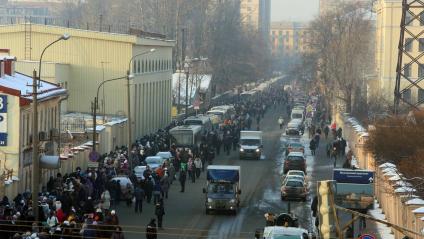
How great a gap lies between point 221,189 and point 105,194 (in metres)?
4.63

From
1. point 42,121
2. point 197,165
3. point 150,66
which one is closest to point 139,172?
point 42,121

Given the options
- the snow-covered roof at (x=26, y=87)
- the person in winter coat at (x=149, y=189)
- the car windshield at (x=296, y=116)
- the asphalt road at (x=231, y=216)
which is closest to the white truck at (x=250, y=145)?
the asphalt road at (x=231, y=216)

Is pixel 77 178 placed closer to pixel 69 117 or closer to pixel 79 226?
pixel 79 226

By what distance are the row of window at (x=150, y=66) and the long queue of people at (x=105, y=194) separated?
7.62 metres

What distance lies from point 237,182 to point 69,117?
81.1ft

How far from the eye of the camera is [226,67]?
137250 mm

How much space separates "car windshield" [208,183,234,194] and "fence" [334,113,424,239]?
490cm

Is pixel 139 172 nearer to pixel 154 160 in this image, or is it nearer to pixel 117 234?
pixel 154 160

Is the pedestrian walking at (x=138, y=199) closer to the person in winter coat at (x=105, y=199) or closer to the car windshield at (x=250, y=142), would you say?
the person in winter coat at (x=105, y=199)

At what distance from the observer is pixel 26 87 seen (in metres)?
41.4

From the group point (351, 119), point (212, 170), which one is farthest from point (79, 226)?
point (351, 119)

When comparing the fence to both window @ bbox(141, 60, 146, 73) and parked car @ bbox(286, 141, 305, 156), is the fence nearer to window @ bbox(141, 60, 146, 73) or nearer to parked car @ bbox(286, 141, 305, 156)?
parked car @ bbox(286, 141, 305, 156)

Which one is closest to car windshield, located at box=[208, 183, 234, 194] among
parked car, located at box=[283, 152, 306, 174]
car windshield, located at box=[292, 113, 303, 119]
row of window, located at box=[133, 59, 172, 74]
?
parked car, located at box=[283, 152, 306, 174]

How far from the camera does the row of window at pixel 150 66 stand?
71338 millimetres
